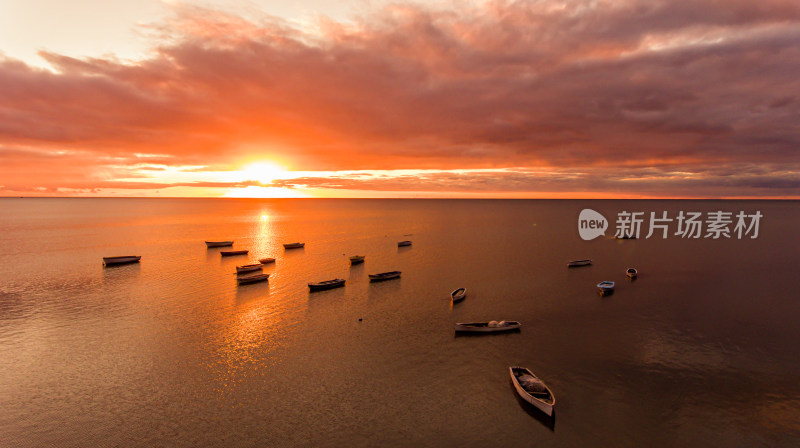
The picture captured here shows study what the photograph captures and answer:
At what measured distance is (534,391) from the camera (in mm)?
37625

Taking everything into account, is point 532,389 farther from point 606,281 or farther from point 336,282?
point 606,281

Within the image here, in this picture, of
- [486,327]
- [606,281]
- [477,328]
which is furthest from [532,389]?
[606,281]

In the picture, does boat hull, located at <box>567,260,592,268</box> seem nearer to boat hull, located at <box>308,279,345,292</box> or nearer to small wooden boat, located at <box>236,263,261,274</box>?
boat hull, located at <box>308,279,345,292</box>

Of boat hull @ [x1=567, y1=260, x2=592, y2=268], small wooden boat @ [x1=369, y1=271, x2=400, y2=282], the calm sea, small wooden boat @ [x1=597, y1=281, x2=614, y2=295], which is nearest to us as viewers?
the calm sea

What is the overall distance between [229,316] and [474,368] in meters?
43.0

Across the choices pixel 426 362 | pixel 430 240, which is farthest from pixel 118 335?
pixel 430 240

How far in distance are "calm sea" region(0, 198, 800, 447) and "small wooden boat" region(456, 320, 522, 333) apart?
1869 mm

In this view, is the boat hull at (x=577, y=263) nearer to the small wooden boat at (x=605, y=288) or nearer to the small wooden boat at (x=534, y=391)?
the small wooden boat at (x=605, y=288)

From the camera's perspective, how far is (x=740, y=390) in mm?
40375

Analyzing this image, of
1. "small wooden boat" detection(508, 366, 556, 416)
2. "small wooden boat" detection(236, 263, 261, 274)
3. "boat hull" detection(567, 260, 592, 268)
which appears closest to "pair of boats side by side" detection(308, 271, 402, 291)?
"small wooden boat" detection(236, 263, 261, 274)

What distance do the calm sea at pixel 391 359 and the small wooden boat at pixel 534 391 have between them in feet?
3.50

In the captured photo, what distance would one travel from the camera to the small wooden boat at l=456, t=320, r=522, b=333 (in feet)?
181

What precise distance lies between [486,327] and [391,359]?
16459 mm

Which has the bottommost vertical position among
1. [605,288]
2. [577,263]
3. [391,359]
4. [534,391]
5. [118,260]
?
[391,359]
